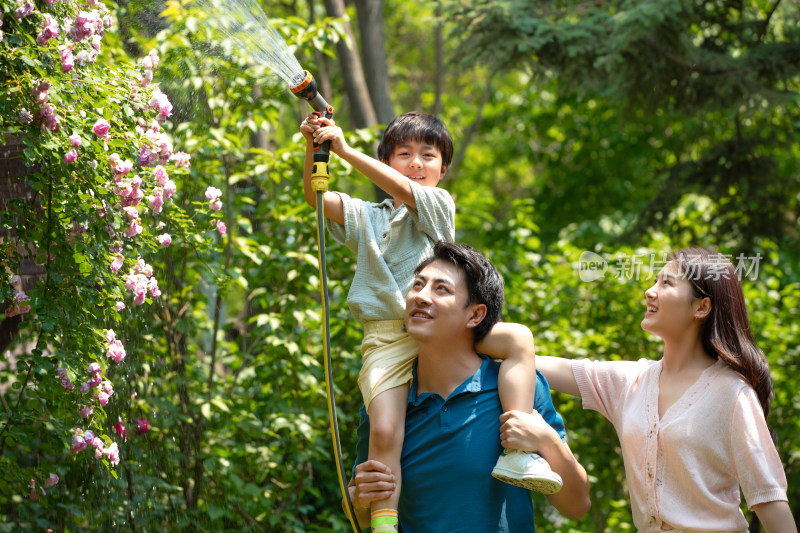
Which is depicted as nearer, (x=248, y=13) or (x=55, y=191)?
(x=55, y=191)

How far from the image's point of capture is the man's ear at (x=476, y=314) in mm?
2381

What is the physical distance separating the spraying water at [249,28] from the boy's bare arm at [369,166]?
346 mm

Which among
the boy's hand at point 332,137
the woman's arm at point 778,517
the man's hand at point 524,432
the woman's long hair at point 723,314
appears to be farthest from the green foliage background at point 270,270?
A: the woman's arm at point 778,517

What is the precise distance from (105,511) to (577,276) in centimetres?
321

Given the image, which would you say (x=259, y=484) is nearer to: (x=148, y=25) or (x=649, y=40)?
(x=148, y=25)

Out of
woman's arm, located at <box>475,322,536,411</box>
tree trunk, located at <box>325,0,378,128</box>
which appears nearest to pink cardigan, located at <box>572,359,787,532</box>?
woman's arm, located at <box>475,322,536,411</box>

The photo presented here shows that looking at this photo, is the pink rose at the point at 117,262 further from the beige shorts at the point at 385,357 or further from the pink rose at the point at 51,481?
the beige shorts at the point at 385,357

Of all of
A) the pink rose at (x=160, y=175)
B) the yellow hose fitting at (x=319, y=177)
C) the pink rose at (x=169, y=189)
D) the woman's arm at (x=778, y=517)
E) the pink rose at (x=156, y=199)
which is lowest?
the woman's arm at (x=778, y=517)

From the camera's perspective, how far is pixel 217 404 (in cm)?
407

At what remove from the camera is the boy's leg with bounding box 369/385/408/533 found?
220cm

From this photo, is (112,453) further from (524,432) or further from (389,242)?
(524,432)

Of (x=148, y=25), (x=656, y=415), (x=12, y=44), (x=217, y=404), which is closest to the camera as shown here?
(x=656, y=415)

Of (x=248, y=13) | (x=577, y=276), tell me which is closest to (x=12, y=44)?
(x=248, y=13)


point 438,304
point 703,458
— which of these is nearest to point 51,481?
point 438,304
